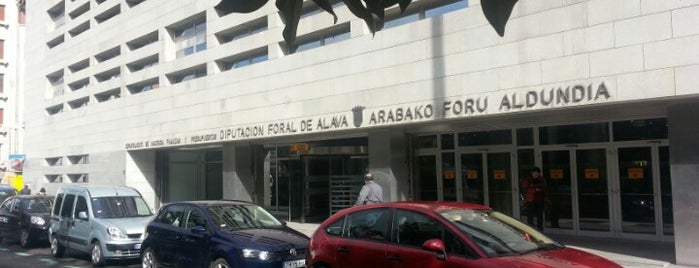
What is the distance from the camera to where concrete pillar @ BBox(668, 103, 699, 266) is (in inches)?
392

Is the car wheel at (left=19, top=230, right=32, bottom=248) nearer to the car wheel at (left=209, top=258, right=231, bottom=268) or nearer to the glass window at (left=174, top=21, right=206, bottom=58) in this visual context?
the car wheel at (left=209, top=258, right=231, bottom=268)

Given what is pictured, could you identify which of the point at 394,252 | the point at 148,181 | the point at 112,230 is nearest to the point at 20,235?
the point at 112,230

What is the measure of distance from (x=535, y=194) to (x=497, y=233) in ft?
23.9

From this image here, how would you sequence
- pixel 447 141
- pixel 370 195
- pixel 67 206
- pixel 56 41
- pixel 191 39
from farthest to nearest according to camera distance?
pixel 56 41
pixel 191 39
pixel 447 141
pixel 67 206
pixel 370 195

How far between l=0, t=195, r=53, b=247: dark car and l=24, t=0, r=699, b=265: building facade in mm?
5411

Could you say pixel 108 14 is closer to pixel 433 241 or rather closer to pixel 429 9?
pixel 429 9

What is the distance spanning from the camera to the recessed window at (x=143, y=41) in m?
24.9

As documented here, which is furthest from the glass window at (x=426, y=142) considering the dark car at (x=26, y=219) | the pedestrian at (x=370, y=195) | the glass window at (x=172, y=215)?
the dark car at (x=26, y=219)

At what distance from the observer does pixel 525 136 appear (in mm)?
14672

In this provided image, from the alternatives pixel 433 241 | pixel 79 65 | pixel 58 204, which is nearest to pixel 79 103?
pixel 79 65

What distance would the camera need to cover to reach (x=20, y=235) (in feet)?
52.0

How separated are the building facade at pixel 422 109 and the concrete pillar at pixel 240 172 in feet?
0.16

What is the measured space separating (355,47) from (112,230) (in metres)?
7.10

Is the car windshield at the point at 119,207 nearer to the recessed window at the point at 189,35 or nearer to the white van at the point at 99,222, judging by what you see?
the white van at the point at 99,222
